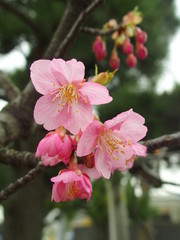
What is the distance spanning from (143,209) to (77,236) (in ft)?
3.77

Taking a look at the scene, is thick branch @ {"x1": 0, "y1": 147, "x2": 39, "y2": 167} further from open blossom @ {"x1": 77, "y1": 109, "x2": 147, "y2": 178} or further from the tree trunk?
the tree trunk

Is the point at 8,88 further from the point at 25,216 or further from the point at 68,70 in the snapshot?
the point at 25,216

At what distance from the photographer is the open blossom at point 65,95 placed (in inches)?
19.2

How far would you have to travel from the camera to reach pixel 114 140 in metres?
0.55

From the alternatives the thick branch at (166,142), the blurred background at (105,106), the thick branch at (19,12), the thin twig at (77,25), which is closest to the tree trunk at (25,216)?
the blurred background at (105,106)

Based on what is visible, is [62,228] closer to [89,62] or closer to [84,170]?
[89,62]

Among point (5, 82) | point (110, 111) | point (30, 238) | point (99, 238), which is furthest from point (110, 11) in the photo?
point (99, 238)

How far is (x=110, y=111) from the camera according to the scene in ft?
11.4


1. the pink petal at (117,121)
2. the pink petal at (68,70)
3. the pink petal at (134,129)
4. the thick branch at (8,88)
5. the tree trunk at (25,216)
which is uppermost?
the thick branch at (8,88)

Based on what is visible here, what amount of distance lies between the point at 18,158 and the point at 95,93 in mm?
→ 234

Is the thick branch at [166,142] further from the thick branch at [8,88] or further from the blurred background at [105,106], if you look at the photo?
the blurred background at [105,106]

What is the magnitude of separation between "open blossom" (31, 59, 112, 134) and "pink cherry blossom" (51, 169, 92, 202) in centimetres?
7

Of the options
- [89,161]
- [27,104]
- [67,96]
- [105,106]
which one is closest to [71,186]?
[89,161]

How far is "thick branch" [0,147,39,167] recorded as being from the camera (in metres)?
0.58
